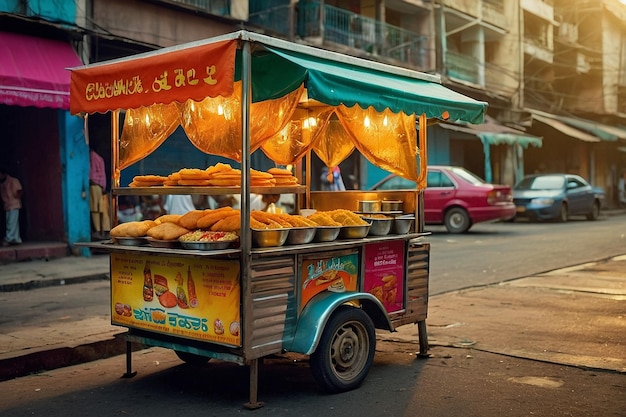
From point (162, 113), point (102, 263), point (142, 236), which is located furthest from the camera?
point (102, 263)

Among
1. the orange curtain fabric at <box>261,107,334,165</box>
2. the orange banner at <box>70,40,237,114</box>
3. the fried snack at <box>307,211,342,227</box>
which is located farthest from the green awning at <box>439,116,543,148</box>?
the orange banner at <box>70,40,237,114</box>

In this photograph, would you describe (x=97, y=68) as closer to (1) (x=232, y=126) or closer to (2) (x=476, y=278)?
(1) (x=232, y=126)

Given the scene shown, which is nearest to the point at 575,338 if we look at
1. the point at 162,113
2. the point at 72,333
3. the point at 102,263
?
Answer: the point at 162,113

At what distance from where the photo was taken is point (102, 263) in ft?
42.2

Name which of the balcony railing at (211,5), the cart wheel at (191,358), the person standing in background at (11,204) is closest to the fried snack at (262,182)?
the cart wheel at (191,358)

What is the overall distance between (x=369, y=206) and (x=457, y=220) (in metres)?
13.0

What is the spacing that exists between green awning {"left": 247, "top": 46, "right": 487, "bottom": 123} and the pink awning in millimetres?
8290

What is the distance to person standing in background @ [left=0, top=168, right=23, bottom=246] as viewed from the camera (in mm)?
13477

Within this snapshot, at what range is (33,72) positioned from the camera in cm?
1257

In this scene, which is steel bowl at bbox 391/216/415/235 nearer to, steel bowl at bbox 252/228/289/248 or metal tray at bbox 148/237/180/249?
steel bowl at bbox 252/228/289/248

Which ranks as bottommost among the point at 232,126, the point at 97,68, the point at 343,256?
the point at 343,256

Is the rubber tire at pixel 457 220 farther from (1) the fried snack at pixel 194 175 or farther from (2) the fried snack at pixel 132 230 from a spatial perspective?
(2) the fried snack at pixel 132 230

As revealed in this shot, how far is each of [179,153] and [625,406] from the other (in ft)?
41.3

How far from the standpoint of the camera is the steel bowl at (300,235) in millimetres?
5000
